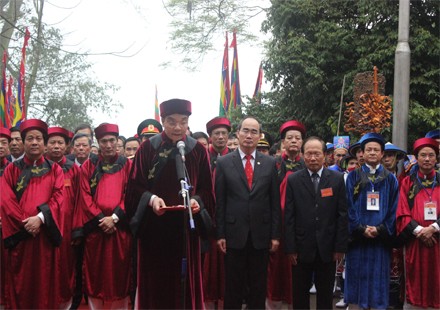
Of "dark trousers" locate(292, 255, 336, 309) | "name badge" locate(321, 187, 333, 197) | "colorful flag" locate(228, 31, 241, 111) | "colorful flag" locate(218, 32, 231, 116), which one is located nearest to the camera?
"dark trousers" locate(292, 255, 336, 309)

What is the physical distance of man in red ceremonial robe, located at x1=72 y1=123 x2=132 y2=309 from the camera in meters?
5.79

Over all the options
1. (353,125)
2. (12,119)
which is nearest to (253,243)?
(353,125)

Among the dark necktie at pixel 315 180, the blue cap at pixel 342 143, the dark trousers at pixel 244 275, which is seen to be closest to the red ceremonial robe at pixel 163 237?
the dark trousers at pixel 244 275

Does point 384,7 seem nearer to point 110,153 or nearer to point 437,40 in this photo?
point 437,40

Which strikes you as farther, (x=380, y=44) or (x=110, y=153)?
(x=380, y=44)

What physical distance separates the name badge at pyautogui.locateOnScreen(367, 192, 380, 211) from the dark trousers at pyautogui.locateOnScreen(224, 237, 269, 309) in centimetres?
122

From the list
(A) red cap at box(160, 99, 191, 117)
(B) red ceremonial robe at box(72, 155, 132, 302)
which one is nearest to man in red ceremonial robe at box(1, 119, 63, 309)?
(B) red ceremonial robe at box(72, 155, 132, 302)

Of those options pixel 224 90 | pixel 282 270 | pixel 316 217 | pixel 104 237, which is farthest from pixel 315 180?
pixel 224 90

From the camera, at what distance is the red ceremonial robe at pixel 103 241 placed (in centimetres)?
580

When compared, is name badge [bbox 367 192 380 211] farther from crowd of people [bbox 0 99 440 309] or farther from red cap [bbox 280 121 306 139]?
red cap [bbox 280 121 306 139]

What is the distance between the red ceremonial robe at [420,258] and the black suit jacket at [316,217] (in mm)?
818

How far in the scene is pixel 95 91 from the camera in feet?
73.3

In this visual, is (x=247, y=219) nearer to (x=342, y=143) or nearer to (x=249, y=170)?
(x=249, y=170)

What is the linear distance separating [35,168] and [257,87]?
14.3m
